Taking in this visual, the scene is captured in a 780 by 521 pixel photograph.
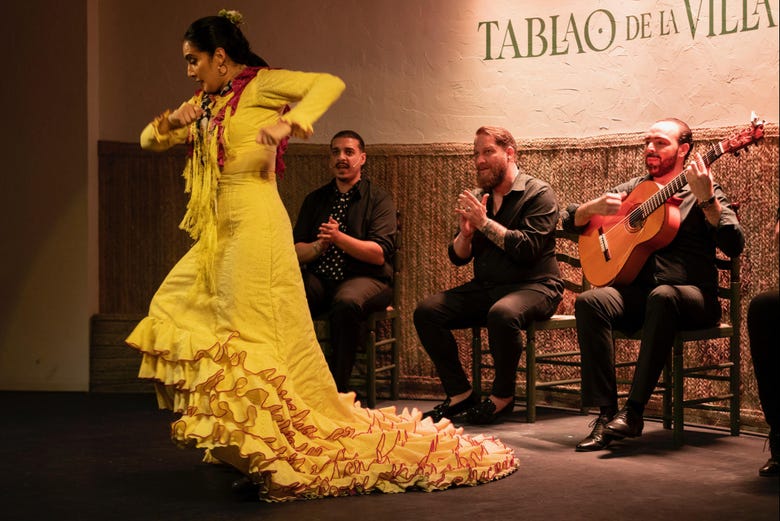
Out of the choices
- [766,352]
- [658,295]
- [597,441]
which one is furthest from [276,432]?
[658,295]

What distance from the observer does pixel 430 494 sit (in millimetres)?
3439

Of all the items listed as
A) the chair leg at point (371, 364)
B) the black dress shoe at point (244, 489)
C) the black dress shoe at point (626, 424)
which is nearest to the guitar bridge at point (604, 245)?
the black dress shoe at point (626, 424)

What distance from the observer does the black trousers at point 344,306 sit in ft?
16.6

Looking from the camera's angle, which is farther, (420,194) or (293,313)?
(420,194)

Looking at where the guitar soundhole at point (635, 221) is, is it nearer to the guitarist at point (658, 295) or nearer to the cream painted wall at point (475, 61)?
the guitarist at point (658, 295)

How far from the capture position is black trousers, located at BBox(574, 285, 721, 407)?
4230 millimetres

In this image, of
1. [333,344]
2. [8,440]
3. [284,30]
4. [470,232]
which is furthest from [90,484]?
[284,30]

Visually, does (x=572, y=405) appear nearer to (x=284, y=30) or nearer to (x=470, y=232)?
(x=470, y=232)

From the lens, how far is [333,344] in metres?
5.09

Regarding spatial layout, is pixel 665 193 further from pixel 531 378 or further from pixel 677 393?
pixel 531 378

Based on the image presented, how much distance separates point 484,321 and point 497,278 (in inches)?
8.8

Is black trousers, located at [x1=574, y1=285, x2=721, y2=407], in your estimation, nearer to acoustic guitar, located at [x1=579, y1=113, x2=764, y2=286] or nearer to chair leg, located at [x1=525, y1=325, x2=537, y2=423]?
acoustic guitar, located at [x1=579, y1=113, x2=764, y2=286]

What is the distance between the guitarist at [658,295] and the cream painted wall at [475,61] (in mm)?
585

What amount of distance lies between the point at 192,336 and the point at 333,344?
179 cm
